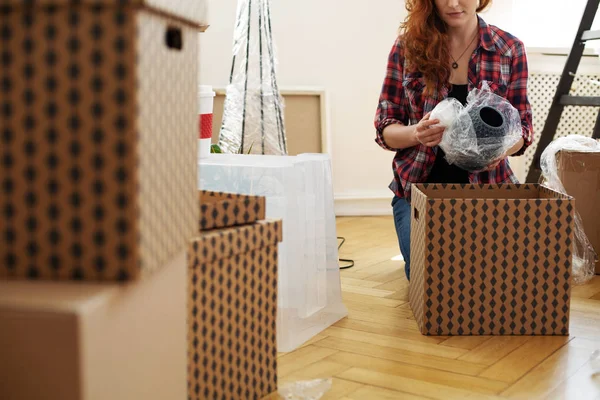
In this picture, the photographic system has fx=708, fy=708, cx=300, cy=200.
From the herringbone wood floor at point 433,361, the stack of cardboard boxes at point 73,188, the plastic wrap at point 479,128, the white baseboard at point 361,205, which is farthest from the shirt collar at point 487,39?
the white baseboard at point 361,205

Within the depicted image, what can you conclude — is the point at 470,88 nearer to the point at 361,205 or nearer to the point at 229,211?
the point at 229,211

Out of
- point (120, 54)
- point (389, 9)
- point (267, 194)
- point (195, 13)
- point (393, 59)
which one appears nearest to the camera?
point (120, 54)

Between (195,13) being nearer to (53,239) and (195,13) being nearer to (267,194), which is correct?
(53,239)

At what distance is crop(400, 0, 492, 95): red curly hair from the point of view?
5.49 ft

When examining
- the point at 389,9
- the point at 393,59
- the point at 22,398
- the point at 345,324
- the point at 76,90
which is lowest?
the point at 345,324

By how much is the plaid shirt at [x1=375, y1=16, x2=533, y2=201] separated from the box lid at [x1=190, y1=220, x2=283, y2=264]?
2.50 feet

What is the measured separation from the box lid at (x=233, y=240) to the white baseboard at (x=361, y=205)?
195 centimetres

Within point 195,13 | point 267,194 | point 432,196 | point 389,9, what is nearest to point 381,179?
→ point 389,9

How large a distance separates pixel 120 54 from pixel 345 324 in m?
0.97

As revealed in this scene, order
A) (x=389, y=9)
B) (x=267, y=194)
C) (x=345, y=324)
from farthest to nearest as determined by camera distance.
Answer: (x=389, y=9), (x=345, y=324), (x=267, y=194)

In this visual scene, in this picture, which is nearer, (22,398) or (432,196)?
(22,398)

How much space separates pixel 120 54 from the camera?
22.8 inches

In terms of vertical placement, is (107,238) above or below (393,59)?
below

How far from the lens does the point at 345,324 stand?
1.44 meters
